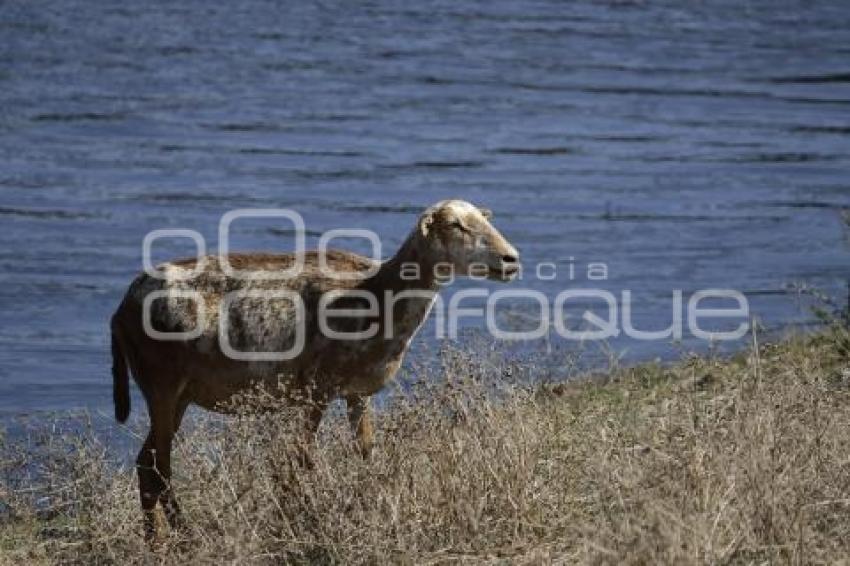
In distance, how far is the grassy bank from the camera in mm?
8742

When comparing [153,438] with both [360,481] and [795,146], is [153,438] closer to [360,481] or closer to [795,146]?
[360,481]

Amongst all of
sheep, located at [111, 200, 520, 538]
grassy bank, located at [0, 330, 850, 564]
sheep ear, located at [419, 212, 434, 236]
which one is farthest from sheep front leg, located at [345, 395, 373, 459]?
sheep ear, located at [419, 212, 434, 236]

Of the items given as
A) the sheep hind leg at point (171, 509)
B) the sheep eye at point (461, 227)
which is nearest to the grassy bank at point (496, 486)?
the sheep hind leg at point (171, 509)

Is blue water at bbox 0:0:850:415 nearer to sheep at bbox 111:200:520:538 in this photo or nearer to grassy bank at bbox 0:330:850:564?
sheep at bbox 111:200:520:538

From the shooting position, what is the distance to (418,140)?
2814cm

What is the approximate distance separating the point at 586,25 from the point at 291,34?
243 inches

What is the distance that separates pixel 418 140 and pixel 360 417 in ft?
57.1

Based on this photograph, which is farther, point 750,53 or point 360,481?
point 750,53

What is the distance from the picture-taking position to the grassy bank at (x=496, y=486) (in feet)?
28.7

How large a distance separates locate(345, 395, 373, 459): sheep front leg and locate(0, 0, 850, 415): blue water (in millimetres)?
5189

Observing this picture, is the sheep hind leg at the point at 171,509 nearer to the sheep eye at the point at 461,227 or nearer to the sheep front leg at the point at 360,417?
the sheep front leg at the point at 360,417

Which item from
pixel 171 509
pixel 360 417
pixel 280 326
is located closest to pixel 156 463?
pixel 171 509

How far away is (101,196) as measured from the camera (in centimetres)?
2419

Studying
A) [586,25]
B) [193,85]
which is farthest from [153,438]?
[586,25]
